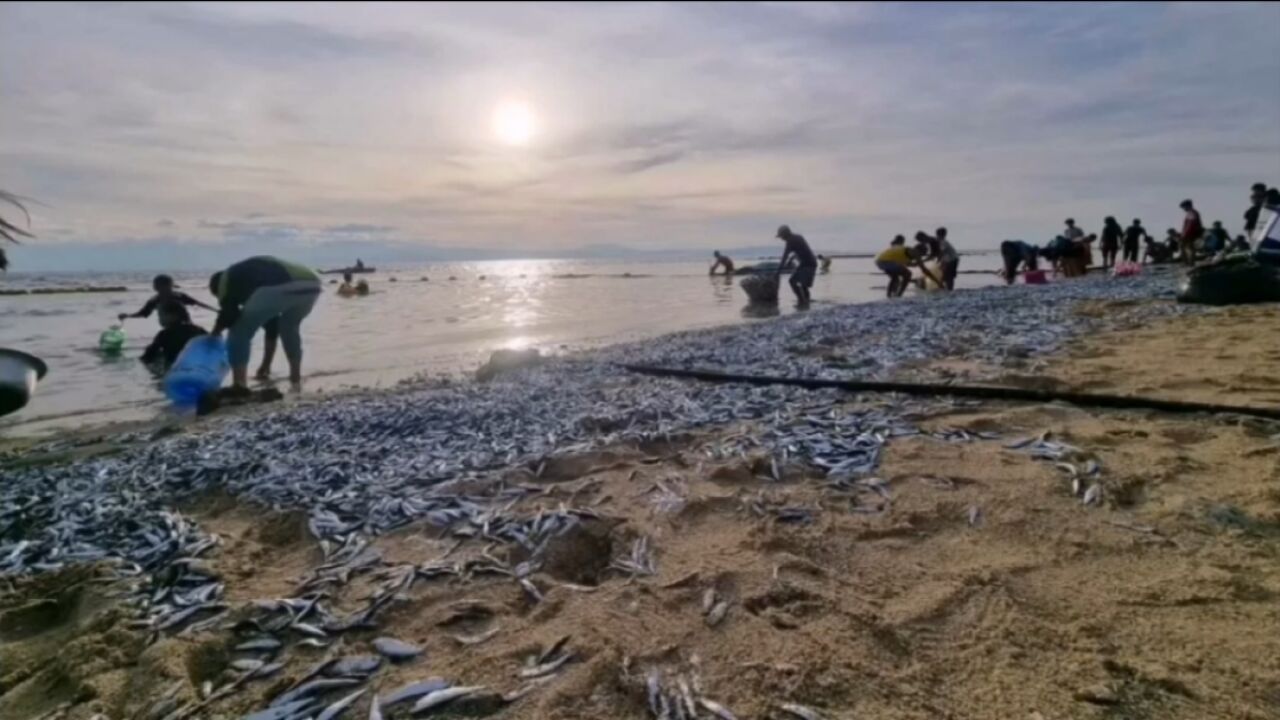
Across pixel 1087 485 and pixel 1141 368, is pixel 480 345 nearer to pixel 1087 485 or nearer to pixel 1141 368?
pixel 1141 368

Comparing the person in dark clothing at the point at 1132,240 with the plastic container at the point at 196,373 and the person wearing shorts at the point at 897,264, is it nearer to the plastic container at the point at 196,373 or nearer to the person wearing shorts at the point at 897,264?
the person wearing shorts at the point at 897,264

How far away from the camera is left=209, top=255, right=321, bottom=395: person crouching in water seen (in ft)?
38.4

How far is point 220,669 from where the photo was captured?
3637 millimetres

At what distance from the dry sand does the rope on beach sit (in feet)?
2.54

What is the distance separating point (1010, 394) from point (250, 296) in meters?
11.5

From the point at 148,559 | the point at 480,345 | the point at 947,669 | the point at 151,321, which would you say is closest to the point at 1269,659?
the point at 947,669

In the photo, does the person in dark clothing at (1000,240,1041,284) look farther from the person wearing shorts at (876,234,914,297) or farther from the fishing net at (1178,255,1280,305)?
the fishing net at (1178,255,1280,305)

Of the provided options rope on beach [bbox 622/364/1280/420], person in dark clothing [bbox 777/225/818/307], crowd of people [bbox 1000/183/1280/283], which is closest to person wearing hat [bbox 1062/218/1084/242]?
crowd of people [bbox 1000/183/1280/283]

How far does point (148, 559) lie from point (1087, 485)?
22.0ft

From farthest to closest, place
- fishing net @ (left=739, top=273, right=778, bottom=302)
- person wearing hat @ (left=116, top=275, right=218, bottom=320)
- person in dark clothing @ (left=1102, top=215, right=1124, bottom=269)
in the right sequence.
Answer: person in dark clothing @ (left=1102, top=215, right=1124, bottom=269), fishing net @ (left=739, top=273, right=778, bottom=302), person wearing hat @ (left=116, top=275, right=218, bottom=320)

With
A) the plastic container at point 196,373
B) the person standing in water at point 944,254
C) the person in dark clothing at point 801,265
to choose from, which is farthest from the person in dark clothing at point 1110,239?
the plastic container at point 196,373

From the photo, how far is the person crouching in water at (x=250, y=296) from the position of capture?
1170cm

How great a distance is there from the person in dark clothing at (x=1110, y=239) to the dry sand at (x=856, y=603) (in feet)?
107

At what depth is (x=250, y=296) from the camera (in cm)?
1187
